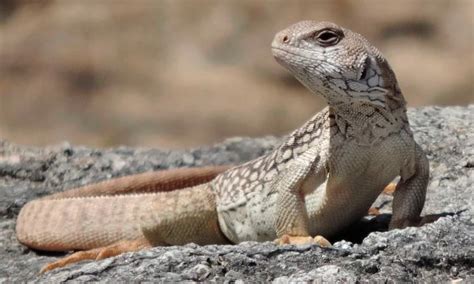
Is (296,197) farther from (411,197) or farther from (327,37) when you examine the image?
(327,37)

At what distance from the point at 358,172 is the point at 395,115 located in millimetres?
372

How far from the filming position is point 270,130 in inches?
744

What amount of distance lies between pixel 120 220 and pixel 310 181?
1.66 metres

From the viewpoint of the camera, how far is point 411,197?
7.00 m

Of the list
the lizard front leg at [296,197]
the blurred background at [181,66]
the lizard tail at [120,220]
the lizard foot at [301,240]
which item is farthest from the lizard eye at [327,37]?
the blurred background at [181,66]

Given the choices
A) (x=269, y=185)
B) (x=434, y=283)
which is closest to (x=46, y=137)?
(x=269, y=185)

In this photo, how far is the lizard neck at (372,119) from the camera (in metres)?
6.89

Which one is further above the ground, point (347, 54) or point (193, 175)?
point (347, 54)

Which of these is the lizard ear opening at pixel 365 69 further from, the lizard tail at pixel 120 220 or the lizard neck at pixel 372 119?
the lizard tail at pixel 120 220

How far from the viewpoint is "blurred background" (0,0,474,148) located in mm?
19438

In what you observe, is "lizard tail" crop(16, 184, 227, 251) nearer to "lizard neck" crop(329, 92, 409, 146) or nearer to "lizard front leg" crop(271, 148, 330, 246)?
"lizard front leg" crop(271, 148, 330, 246)

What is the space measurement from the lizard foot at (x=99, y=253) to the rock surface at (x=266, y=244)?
0.54ft

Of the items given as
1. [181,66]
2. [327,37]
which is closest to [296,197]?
[327,37]

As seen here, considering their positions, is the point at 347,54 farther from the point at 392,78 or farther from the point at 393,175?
the point at 393,175
